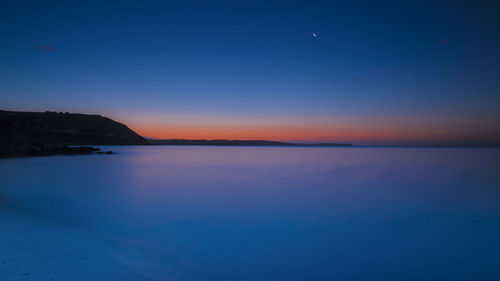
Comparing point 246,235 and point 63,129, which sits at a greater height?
point 63,129

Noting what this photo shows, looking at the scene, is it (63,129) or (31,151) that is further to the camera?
(63,129)

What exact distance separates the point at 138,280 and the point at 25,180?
13.4 metres

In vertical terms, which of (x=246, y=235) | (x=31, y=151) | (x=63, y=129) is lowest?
(x=246, y=235)

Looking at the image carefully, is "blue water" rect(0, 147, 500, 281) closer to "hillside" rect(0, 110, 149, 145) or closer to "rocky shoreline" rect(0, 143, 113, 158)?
"rocky shoreline" rect(0, 143, 113, 158)

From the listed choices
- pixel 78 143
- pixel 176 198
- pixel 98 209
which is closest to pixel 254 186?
pixel 176 198

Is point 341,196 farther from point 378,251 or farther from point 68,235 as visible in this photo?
point 68,235

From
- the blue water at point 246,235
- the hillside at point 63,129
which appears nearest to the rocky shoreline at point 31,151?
the hillside at point 63,129

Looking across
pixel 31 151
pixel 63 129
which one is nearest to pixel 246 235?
pixel 31 151

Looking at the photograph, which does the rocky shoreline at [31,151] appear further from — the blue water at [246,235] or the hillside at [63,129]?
the blue water at [246,235]

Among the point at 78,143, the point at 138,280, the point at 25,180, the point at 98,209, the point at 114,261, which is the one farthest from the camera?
the point at 78,143

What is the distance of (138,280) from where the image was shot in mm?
3979

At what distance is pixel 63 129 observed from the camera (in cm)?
7588

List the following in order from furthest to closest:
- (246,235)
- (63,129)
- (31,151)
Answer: (63,129), (31,151), (246,235)

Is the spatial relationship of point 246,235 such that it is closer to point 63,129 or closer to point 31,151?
point 31,151
